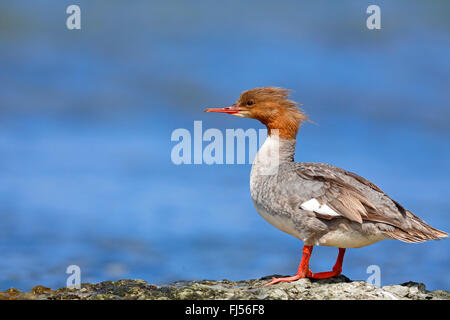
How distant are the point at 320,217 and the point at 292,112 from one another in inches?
53.6

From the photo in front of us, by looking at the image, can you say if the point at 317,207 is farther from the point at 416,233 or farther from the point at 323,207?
the point at 416,233

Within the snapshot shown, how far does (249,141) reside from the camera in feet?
21.1

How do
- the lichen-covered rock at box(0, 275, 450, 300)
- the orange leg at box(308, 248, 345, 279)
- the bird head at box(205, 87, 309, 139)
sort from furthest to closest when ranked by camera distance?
the bird head at box(205, 87, 309, 139), the orange leg at box(308, 248, 345, 279), the lichen-covered rock at box(0, 275, 450, 300)

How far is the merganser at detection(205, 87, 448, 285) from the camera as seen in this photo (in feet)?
17.6

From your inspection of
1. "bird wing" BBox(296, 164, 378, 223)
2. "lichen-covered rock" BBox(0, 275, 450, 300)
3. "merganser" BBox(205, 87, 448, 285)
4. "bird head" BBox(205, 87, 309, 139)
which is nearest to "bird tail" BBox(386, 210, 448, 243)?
"merganser" BBox(205, 87, 448, 285)

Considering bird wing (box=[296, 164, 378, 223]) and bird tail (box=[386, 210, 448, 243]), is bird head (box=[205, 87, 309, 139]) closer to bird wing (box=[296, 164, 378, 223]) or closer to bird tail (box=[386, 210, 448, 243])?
bird wing (box=[296, 164, 378, 223])

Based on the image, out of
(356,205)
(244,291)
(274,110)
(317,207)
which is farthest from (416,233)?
(274,110)

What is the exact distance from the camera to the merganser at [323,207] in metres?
5.38

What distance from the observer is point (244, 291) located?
17.5 ft

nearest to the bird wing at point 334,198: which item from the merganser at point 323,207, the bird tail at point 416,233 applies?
the merganser at point 323,207

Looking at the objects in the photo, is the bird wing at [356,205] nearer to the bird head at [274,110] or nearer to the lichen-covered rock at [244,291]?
the lichen-covered rock at [244,291]
